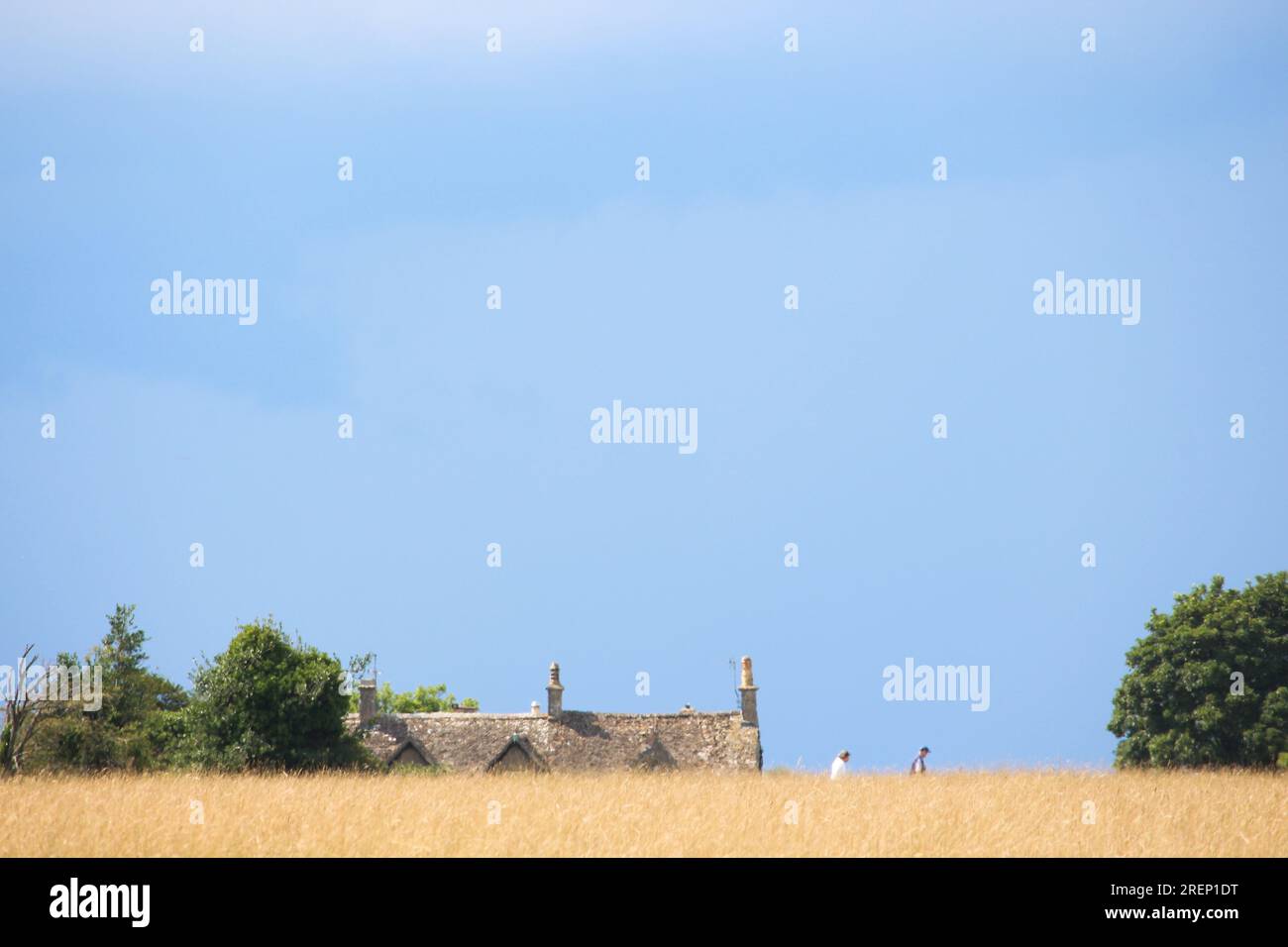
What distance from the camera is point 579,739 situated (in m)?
65.2

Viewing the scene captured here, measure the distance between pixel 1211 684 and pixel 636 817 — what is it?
118 feet

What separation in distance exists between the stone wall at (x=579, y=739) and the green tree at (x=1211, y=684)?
1775cm

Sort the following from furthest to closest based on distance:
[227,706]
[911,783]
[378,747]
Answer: [378,747], [227,706], [911,783]

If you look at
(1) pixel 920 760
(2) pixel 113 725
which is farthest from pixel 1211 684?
(2) pixel 113 725

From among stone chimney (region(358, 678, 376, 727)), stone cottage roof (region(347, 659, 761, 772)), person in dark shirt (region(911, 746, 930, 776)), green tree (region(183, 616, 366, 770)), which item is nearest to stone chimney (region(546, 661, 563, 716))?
stone cottage roof (region(347, 659, 761, 772))

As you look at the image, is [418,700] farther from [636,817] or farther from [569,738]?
[636,817]

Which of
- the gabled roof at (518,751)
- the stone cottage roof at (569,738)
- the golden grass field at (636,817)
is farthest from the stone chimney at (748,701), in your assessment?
the golden grass field at (636,817)

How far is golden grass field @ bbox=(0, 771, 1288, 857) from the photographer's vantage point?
20000 mm
